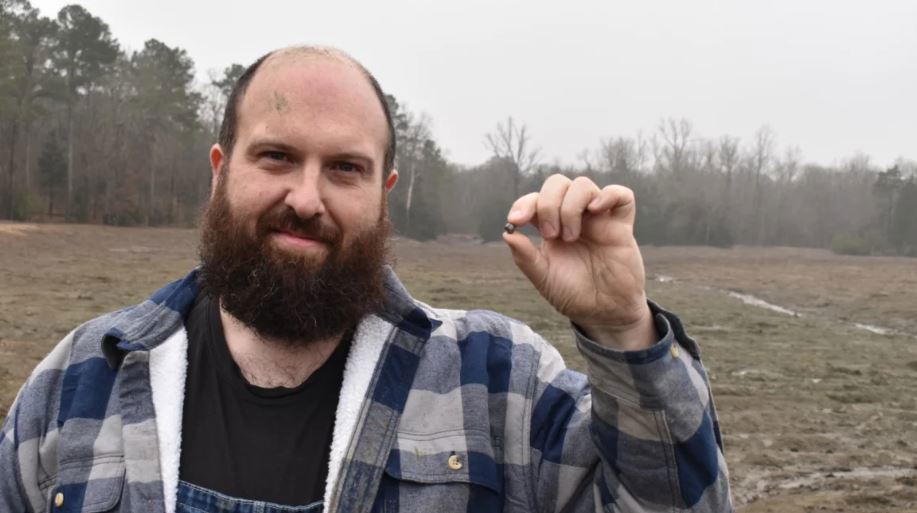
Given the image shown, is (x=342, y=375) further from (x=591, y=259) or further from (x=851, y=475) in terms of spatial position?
(x=851, y=475)

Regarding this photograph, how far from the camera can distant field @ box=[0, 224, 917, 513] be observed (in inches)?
290

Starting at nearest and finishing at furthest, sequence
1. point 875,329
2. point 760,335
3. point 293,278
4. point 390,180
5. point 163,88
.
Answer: point 293,278 → point 390,180 → point 760,335 → point 875,329 → point 163,88

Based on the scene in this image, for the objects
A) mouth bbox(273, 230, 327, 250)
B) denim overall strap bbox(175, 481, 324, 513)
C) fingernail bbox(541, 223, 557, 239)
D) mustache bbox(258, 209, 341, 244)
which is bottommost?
denim overall strap bbox(175, 481, 324, 513)

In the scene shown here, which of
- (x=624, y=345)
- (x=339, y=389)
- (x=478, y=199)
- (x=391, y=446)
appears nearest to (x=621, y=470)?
(x=624, y=345)

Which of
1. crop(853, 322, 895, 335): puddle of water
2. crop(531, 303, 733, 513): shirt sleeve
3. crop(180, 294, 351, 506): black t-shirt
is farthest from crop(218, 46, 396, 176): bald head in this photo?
crop(853, 322, 895, 335): puddle of water

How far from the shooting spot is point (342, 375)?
1.97m

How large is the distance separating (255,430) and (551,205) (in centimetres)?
90

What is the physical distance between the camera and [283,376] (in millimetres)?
1980

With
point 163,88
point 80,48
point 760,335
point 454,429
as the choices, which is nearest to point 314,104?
point 454,429

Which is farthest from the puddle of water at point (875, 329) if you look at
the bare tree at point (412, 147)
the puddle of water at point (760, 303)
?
the bare tree at point (412, 147)

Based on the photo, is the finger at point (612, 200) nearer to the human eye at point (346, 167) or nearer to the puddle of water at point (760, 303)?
the human eye at point (346, 167)

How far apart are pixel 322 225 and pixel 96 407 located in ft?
2.25

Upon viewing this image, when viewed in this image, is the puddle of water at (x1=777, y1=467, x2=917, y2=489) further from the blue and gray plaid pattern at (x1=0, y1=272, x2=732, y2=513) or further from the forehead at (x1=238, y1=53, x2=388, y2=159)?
the forehead at (x1=238, y1=53, x2=388, y2=159)

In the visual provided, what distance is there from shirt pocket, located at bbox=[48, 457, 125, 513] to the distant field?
228 inches
